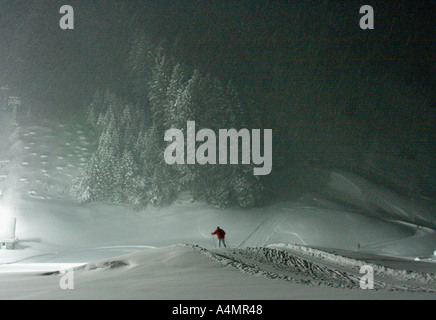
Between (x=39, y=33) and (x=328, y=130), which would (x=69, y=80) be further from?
(x=328, y=130)

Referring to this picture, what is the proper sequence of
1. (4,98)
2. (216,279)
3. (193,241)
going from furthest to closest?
(4,98) → (193,241) → (216,279)

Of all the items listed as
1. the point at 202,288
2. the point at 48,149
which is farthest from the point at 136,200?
the point at 202,288

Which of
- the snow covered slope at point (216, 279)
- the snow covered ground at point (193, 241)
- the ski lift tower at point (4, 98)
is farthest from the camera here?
the ski lift tower at point (4, 98)

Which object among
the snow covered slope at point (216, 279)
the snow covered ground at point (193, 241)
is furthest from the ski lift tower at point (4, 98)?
the snow covered slope at point (216, 279)

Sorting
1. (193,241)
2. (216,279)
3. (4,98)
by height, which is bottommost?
(193,241)

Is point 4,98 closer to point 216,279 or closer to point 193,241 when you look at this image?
point 193,241

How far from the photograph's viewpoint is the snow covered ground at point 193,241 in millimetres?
10852

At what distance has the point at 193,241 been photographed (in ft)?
120

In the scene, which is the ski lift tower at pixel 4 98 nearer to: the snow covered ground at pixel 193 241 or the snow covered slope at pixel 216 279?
the snow covered ground at pixel 193 241

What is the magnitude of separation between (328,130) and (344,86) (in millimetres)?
12237

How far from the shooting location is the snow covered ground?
10852 millimetres

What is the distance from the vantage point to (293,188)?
50.6 meters

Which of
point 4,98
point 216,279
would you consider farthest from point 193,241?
point 4,98
